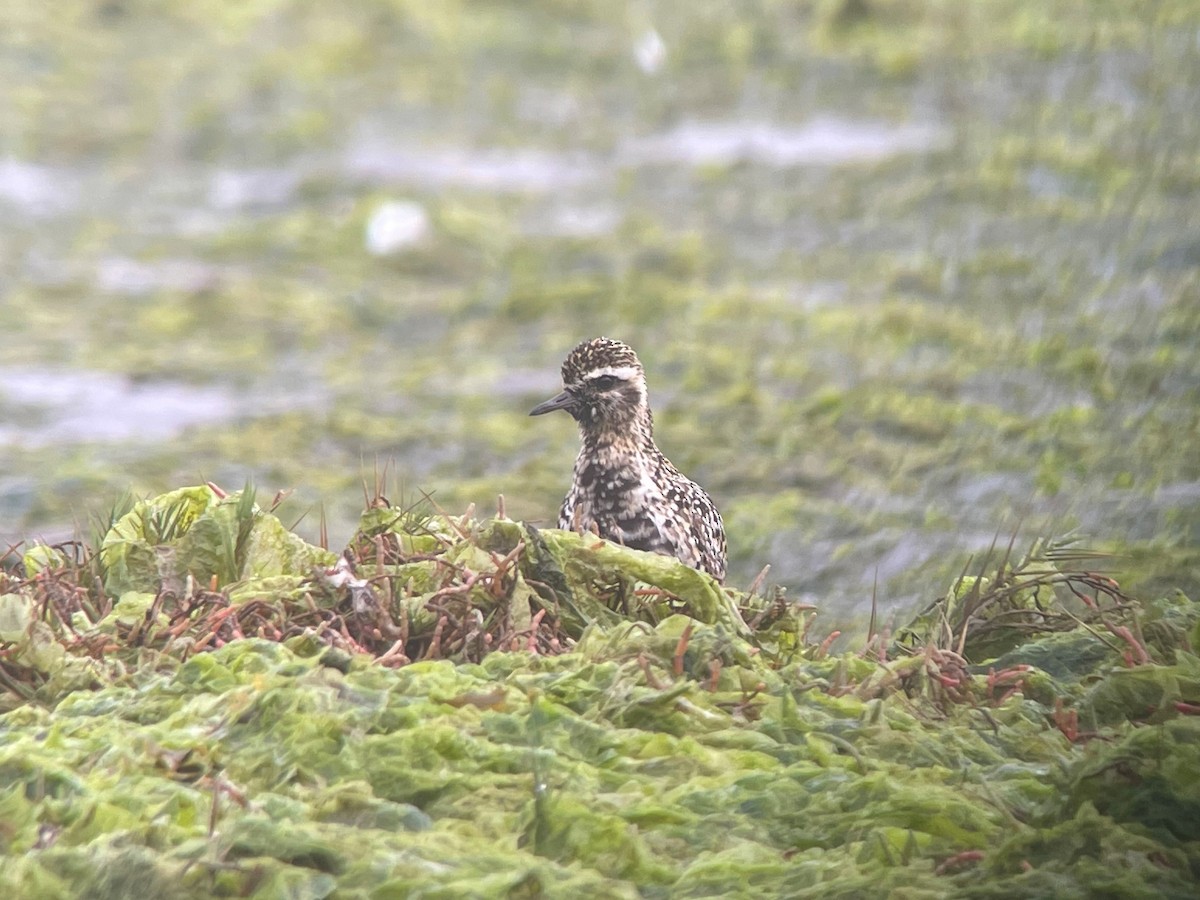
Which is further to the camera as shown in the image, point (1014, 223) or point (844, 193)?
point (844, 193)

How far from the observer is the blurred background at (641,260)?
27.7 feet

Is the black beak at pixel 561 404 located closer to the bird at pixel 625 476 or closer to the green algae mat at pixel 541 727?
the bird at pixel 625 476

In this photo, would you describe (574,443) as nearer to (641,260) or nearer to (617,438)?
(641,260)

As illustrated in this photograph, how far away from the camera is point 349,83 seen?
1497 centimetres

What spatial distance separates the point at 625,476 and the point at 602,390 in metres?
0.36

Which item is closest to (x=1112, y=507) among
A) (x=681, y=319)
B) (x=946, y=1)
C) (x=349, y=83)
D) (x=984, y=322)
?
(x=984, y=322)

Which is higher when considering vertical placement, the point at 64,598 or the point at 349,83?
the point at 349,83

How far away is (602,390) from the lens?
6223 mm

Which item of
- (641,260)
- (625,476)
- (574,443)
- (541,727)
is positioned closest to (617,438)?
(625,476)

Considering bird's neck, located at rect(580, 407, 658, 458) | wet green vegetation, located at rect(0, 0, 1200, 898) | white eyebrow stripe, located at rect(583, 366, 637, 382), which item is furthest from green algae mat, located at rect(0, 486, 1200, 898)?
white eyebrow stripe, located at rect(583, 366, 637, 382)

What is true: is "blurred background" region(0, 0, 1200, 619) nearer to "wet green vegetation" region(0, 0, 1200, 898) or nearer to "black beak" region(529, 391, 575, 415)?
"wet green vegetation" region(0, 0, 1200, 898)

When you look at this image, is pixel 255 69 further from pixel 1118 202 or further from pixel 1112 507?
pixel 1112 507

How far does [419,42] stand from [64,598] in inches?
468

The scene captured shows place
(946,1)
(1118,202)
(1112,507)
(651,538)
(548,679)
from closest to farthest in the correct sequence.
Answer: (548,679) < (651,538) < (1112,507) < (1118,202) < (946,1)
